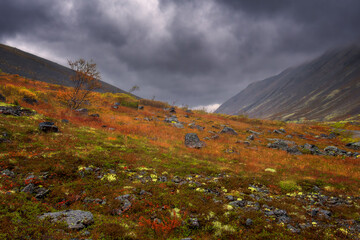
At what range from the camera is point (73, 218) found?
5461 mm

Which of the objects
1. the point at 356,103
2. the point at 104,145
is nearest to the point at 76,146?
the point at 104,145

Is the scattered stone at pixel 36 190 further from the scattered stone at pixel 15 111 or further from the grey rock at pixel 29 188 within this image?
the scattered stone at pixel 15 111

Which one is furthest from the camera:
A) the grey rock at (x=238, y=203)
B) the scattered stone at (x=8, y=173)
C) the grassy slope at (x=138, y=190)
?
the grey rock at (x=238, y=203)

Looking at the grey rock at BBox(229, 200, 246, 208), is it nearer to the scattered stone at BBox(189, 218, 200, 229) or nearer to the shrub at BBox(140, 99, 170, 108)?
the scattered stone at BBox(189, 218, 200, 229)

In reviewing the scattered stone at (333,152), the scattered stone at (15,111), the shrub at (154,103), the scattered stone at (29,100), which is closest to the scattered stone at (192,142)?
the scattered stone at (15,111)

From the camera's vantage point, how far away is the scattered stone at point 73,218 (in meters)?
5.16

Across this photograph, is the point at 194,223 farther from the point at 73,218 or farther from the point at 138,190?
the point at 73,218

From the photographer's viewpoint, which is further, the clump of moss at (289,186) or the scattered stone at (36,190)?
the clump of moss at (289,186)

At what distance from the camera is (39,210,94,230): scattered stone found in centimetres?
516

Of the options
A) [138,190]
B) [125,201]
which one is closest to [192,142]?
[138,190]

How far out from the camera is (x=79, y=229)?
508 cm

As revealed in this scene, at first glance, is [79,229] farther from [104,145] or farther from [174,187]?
[104,145]

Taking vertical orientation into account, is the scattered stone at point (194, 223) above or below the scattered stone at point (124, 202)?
above

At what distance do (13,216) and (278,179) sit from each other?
1554 centimetres
